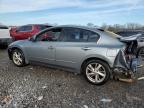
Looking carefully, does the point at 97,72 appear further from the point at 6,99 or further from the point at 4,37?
the point at 4,37

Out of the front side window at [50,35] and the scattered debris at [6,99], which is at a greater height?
the front side window at [50,35]

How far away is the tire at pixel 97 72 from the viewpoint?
→ 5.03 metres

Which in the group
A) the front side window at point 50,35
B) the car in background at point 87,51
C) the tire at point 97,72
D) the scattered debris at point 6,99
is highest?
the front side window at point 50,35

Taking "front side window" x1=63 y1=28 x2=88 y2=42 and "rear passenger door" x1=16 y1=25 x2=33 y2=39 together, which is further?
"rear passenger door" x1=16 y1=25 x2=33 y2=39

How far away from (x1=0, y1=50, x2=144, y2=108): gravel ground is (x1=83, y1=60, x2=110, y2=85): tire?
162 mm

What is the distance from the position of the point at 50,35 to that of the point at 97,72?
2.03m

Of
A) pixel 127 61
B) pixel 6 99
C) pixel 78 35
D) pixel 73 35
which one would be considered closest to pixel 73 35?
pixel 73 35

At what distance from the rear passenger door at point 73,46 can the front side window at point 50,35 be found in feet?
0.62

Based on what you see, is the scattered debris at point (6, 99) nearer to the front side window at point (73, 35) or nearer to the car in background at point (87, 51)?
the car in background at point (87, 51)

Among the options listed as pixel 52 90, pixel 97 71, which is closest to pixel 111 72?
pixel 97 71

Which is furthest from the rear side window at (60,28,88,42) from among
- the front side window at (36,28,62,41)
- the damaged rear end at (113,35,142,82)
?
the damaged rear end at (113,35,142,82)

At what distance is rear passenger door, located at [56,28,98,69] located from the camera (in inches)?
210

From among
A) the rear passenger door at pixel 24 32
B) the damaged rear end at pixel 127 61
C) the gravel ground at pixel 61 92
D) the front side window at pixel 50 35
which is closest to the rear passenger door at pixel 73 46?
the front side window at pixel 50 35

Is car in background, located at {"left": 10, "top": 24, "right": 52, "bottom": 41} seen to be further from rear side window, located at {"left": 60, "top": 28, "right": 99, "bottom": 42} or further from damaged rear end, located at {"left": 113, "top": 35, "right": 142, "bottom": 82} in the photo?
damaged rear end, located at {"left": 113, "top": 35, "right": 142, "bottom": 82}
